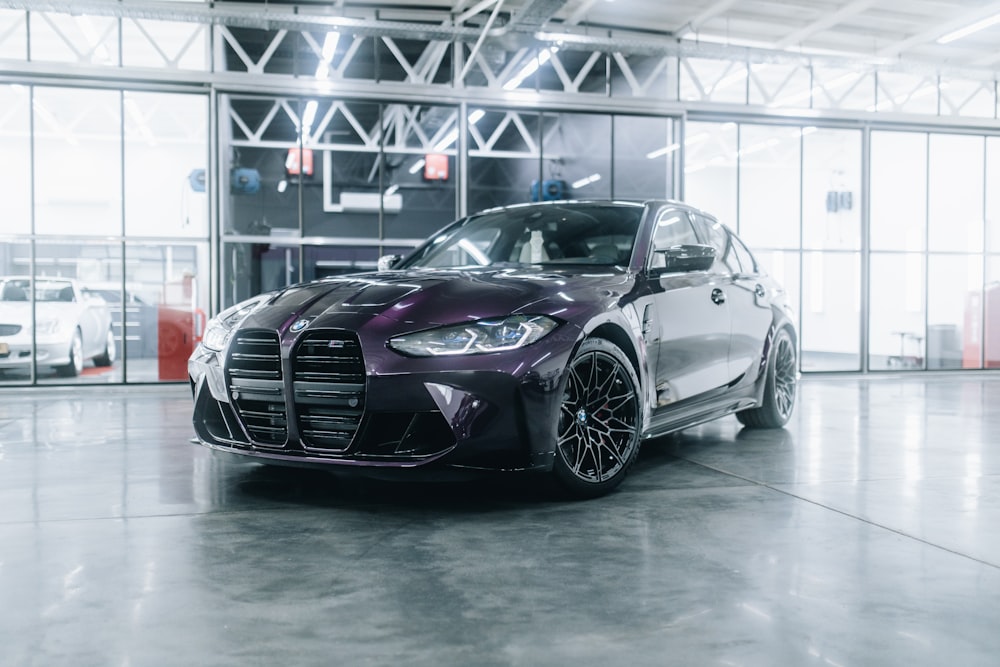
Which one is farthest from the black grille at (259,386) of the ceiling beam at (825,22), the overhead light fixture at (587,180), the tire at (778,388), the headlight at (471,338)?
the overhead light fixture at (587,180)

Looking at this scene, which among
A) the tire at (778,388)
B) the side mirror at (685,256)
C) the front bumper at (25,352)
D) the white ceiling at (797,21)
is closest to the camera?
the side mirror at (685,256)

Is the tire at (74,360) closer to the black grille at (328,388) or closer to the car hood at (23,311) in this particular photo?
the car hood at (23,311)

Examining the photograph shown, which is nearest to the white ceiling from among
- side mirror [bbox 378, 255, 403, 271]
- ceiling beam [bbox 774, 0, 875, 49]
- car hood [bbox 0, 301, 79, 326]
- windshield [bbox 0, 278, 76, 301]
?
ceiling beam [bbox 774, 0, 875, 49]

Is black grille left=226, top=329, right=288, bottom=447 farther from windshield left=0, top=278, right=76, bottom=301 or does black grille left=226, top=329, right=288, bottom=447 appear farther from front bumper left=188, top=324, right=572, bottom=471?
windshield left=0, top=278, right=76, bottom=301

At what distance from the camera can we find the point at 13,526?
3793 mm

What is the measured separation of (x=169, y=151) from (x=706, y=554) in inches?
1328

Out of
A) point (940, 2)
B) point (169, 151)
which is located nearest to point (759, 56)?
point (940, 2)

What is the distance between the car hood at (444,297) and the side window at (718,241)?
1475mm

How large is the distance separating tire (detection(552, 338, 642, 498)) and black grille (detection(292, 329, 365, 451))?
917 millimetres

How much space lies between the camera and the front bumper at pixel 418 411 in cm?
371

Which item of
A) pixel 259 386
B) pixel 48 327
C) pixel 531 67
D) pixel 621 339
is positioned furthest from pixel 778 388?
pixel 48 327

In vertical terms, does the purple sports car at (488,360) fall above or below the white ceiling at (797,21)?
below

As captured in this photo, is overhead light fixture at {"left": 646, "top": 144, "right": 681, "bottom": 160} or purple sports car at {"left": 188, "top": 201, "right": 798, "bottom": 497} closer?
purple sports car at {"left": 188, "top": 201, "right": 798, "bottom": 497}

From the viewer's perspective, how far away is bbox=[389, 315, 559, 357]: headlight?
376cm
